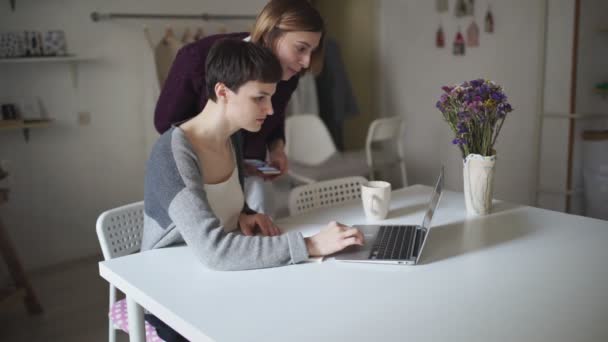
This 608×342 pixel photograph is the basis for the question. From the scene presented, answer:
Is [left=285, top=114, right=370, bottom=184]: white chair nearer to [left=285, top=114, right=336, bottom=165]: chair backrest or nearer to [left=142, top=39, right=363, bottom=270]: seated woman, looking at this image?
[left=285, top=114, right=336, bottom=165]: chair backrest

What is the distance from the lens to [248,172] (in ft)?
5.84

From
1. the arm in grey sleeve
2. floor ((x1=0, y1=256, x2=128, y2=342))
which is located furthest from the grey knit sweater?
floor ((x1=0, y1=256, x2=128, y2=342))

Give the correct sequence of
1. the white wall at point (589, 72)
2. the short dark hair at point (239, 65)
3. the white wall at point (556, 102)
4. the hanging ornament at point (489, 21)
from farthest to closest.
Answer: the hanging ornament at point (489, 21) → the white wall at point (556, 102) → the white wall at point (589, 72) → the short dark hair at point (239, 65)

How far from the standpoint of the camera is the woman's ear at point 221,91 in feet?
4.59

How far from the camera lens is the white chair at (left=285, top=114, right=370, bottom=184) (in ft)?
12.5

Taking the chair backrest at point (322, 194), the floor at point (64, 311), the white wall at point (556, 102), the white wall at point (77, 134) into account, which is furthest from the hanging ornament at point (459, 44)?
the floor at point (64, 311)

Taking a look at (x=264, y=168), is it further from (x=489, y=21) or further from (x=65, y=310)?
(x=489, y=21)

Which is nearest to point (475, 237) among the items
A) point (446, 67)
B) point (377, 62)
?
point (446, 67)

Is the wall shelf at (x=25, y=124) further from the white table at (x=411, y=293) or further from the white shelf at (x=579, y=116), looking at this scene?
the white shelf at (x=579, y=116)

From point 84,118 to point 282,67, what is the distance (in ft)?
6.61

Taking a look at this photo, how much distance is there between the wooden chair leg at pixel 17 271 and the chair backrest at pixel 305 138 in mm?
1811

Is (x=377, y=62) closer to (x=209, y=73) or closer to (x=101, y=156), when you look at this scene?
(x=101, y=156)

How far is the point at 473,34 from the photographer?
3.89m

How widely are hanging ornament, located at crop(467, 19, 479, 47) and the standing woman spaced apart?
2.29m
